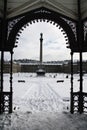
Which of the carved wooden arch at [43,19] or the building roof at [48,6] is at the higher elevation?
the building roof at [48,6]

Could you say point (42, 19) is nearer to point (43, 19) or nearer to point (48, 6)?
point (43, 19)

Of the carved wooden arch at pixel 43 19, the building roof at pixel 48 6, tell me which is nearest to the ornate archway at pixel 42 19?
the carved wooden arch at pixel 43 19

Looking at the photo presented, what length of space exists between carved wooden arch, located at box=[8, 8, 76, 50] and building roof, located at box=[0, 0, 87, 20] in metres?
0.33

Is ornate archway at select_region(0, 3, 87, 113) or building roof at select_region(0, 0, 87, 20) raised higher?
building roof at select_region(0, 0, 87, 20)

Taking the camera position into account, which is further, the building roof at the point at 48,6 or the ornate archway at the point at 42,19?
the ornate archway at the point at 42,19

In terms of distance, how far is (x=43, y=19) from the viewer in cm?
874

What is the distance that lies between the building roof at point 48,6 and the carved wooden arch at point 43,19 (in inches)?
12.9

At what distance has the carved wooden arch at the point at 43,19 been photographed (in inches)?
339

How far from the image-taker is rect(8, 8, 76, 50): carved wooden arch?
862cm

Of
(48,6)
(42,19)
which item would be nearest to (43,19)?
(42,19)

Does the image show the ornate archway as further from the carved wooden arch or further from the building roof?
the building roof

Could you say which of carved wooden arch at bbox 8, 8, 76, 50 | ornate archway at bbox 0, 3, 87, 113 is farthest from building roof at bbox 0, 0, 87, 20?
carved wooden arch at bbox 8, 8, 76, 50

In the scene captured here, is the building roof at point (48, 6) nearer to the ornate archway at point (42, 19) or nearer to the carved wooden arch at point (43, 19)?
the ornate archway at point (42, 19)

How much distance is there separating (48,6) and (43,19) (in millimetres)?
660
